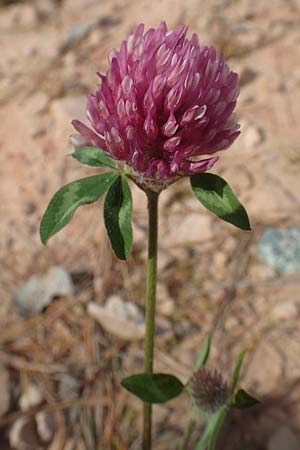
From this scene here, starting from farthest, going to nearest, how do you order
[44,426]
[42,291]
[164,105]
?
[42,291]
[44,426]
[164,105]

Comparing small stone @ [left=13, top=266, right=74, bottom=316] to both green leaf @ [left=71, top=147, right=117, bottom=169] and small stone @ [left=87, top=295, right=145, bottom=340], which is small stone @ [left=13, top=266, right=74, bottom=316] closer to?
small stone @ [left=87, top=295, right=145, bottom=340]

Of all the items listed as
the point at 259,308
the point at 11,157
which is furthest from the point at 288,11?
the point at 259,308

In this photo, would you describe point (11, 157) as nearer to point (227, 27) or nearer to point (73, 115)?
point (73, 115)

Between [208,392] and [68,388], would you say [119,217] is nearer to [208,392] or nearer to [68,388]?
[208,392]

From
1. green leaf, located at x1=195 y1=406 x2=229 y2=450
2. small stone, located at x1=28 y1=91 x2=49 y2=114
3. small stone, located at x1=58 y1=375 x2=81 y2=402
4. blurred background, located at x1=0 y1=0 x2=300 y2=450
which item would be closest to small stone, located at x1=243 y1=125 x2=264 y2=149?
blurred background, located at x1=0 y1=0 x2=300 y2=450

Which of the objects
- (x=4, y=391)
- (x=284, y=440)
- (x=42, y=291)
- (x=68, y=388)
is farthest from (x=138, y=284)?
(x=284, y=440)

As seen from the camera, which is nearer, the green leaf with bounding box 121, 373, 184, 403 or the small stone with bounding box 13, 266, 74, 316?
the green leaf with bounding box 121, 373, 184, 403
